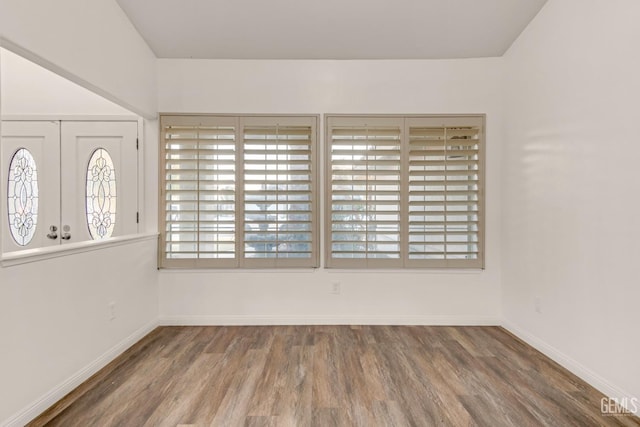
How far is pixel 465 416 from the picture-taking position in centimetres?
207

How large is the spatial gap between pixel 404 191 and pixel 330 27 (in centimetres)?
175

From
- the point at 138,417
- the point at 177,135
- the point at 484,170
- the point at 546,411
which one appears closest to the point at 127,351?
the point at 138,417

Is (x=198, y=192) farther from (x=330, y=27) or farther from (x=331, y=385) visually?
(x=331, y=385)

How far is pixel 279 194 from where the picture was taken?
360 centimetres

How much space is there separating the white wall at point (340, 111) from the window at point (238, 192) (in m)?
0.16

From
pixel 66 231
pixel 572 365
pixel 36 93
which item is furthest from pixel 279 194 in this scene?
pixel 572 365

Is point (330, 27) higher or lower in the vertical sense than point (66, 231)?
higher

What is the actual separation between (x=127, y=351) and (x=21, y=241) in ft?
5.51

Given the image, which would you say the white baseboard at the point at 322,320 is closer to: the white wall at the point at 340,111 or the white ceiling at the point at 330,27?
the white wall at the point at 340,111

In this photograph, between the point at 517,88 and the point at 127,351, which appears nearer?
the point at 127,351

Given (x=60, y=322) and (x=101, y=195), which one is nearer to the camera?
(x=60, y=322)

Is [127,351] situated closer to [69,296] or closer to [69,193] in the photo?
[69,296]

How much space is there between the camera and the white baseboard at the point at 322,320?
3615 mm

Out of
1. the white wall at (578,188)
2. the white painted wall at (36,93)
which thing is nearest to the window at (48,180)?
the white painted wall at (36,93)
